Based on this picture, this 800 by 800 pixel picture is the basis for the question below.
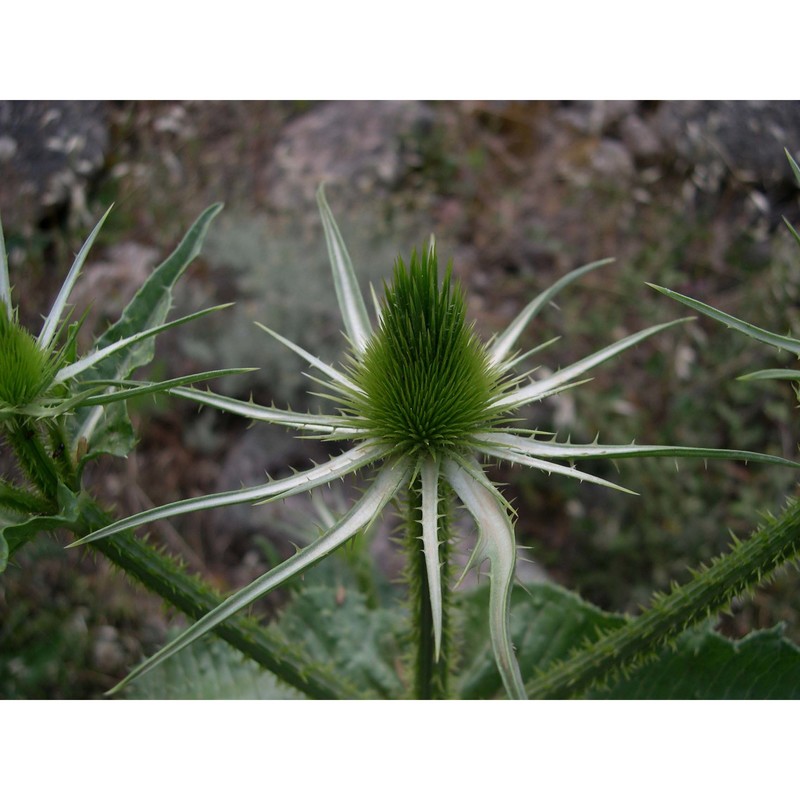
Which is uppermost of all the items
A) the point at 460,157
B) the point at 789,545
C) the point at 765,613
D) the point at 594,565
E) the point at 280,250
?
the point at 460,157

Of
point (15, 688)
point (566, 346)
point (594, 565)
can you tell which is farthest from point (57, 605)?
point (566, 346)

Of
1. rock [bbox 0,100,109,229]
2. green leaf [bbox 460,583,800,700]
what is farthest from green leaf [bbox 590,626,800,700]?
rock [bbox 0,100,109,229]

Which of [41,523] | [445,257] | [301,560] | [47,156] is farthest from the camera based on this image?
[445,257]

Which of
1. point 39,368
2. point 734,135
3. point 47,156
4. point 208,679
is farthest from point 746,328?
point 47,156

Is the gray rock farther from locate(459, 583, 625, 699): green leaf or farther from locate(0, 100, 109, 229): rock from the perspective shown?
locate(0, 100, 109, 229): rock

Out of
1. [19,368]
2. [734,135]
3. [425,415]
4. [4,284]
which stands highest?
[734,135]

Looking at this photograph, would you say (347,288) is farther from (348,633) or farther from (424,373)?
(348,633)

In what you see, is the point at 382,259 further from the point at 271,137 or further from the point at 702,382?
the point at 702,382
